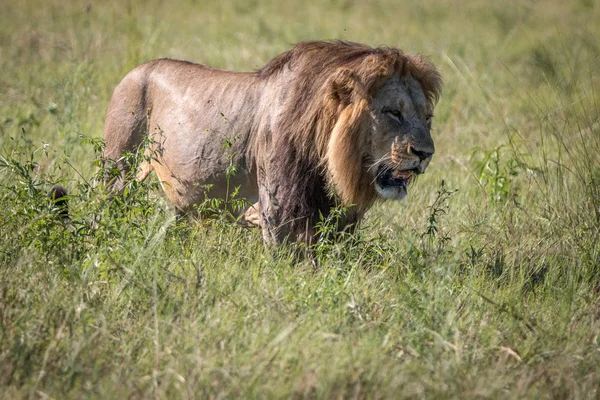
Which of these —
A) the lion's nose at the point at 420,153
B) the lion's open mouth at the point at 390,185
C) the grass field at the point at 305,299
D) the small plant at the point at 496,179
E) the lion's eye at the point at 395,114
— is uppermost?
the lion's eye at the point at 395,114

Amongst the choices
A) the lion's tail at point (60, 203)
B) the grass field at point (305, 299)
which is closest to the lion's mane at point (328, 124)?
the grass field at point (305, 299)

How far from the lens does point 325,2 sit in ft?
55.4

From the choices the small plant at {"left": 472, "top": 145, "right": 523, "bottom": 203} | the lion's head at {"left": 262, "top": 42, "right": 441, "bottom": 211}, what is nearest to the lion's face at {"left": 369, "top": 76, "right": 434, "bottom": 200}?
the lion's head at {"left": 262, "top": 42, "right": 441, "bottom": 211}

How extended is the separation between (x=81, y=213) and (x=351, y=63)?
5.70 feet

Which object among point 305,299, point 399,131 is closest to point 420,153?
point 399,131

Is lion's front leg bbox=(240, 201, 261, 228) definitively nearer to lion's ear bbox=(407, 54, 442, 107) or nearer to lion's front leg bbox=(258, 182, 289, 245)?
lion's front leg bbox=(258, 182, 289, 245)

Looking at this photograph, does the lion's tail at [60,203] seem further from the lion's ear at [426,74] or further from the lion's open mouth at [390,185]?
the lion's ear at [426,74]

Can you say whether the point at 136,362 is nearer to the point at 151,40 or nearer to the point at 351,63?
the point at 351,63

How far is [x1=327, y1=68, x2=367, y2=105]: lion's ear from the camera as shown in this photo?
4.34 meters

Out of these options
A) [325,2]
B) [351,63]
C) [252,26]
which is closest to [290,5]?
[325,2]

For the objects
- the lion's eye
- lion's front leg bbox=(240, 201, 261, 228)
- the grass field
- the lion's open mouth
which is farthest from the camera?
lion's front leg bbox=(240, 201, 261, 228)

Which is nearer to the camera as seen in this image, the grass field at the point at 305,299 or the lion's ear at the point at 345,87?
the grass field at the point at 305,299

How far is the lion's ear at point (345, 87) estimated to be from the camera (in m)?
4.34

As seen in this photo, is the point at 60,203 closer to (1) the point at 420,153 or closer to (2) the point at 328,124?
(2) the point at 328,124
